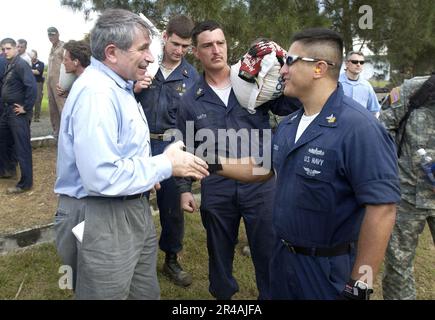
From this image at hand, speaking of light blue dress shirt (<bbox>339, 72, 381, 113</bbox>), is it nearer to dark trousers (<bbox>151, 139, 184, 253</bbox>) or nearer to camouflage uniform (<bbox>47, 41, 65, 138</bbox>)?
dark trousers (<bbox>151, 139, 184, 253</bbox>)

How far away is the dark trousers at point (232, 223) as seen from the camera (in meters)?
2.98

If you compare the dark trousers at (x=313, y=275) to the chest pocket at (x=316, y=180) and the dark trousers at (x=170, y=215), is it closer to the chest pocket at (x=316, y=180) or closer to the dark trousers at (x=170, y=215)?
the chest pocket at (x=316, y=180)

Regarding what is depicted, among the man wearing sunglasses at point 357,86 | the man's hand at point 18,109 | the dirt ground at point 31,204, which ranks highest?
the man wearing sunglasses at point 357,86

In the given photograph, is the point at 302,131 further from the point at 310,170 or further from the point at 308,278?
the point at 308,278

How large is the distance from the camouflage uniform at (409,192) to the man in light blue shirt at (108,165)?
5.65 ft

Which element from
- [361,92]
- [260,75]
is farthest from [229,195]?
[361,92]

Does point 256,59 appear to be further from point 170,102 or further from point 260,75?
point 170,102

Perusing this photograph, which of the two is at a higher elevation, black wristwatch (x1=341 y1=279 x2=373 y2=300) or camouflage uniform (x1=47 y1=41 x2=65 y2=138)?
camouflage uniform (x1=47 y1=41 x2=65 y2=138)

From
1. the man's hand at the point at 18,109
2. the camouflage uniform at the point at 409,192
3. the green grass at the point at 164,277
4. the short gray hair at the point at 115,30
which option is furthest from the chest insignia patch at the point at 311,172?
the man's hand at the point at 18,109

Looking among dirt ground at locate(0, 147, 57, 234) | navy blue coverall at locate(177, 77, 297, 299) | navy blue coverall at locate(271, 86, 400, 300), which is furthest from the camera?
dirt ground at locate(0, 147, 57, 234)

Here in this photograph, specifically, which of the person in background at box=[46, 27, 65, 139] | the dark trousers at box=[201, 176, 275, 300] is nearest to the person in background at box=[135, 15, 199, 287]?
Answer: the dark trousers at box=[201, 176, 275, 300]

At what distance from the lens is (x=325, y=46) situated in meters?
2.06

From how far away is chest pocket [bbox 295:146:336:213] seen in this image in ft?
6.33

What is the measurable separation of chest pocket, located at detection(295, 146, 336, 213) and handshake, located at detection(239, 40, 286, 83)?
85 centimetres
